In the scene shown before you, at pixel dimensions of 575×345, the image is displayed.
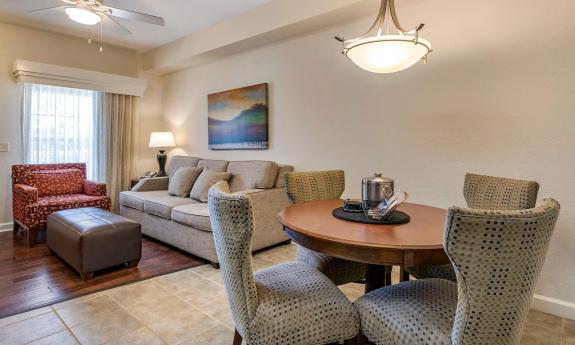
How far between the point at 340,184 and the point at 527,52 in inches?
60.5

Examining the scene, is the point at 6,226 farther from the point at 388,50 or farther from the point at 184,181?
the point at 388,50

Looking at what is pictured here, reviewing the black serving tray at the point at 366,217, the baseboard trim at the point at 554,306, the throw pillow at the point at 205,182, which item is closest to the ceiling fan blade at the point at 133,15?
the throw pillow at the point at 205,182

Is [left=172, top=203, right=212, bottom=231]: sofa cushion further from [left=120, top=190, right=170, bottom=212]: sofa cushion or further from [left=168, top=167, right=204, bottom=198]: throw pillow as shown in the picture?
[left=120, top=190, right=170, bottom=212]: sofa cushion

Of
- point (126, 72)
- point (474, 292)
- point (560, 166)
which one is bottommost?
point (474, 292)

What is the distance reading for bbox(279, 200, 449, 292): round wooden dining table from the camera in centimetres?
121

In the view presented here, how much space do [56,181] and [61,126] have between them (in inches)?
34.8

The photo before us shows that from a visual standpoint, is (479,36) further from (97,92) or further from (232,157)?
(97,92)

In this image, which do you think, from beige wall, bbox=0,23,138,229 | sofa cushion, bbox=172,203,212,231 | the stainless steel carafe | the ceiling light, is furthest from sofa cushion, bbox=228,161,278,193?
beige wall, bbox=0,23,138,229

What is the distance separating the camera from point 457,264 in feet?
3.17

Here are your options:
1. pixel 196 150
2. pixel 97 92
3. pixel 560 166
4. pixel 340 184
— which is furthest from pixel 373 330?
pixel 97 92

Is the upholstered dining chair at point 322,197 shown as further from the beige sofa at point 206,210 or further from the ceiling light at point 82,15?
the ceiling light at point 82,15

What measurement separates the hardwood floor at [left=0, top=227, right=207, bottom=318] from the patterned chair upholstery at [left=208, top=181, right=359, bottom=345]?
5.48ft

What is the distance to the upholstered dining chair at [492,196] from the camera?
174 cm

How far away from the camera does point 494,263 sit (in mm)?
944
